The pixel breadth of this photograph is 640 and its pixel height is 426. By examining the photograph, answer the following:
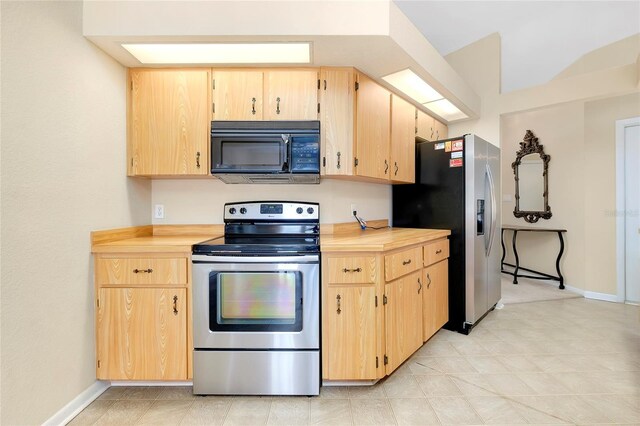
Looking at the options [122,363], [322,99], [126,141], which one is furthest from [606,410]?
[126,141]

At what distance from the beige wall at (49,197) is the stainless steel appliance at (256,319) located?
66cm

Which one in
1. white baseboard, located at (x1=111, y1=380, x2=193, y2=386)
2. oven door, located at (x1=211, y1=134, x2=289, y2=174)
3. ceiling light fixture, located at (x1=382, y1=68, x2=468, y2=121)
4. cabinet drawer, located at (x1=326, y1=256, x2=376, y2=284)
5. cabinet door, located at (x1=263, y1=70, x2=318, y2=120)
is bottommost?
white baseboard, located at (x1=111, y1=380, x2=193, y2=386)

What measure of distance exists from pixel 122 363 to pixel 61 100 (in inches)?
61.8

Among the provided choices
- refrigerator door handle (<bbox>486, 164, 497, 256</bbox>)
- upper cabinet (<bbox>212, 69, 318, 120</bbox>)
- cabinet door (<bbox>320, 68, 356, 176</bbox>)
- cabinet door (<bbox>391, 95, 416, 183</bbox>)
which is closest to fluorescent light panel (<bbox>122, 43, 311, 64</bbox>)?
upper cabinet (<bbox>212, 69, 318, 120</bbox>)

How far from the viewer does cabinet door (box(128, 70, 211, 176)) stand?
7.00 feet

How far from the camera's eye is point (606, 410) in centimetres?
166

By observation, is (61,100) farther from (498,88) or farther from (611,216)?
(611,216)

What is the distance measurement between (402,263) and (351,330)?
0.57 m

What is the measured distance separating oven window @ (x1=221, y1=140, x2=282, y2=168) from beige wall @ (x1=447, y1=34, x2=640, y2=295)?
2.74m

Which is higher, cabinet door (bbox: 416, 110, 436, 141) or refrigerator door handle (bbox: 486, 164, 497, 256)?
cabinet door (bbox: 416, 110, 436, 141)

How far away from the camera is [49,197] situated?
60.2 inches

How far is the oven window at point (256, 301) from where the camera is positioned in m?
1.77

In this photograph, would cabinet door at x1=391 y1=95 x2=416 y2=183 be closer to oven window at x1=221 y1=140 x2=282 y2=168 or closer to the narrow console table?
oven window at x1=221 y1=140 x2=282 y2=168

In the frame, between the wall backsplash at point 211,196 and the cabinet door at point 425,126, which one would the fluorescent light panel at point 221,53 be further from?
the cabinet door at point 425,126
